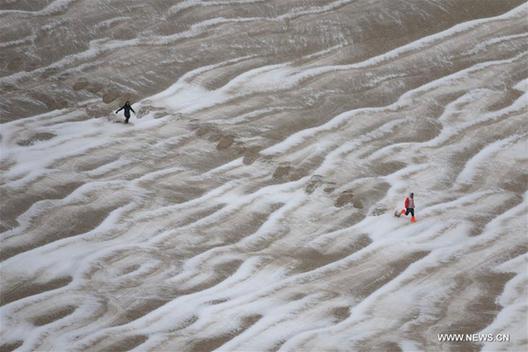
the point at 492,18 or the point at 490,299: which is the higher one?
the point at 492,18

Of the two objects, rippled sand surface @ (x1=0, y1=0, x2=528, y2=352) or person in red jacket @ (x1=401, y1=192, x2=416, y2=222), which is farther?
person in red jacket @ (x1=401, y1=192, x2=416, y2=222)

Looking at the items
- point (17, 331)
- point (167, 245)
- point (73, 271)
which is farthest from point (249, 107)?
point (17, 331)

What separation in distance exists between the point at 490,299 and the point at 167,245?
17.2 feet

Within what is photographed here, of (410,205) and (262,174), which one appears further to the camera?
(262,174)

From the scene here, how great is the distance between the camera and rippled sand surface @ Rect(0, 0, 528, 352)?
14125mm

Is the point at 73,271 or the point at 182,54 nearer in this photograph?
the point at 73,271

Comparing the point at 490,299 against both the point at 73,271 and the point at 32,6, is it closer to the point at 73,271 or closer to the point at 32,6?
the point at 73,271

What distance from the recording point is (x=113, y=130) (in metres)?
19.8

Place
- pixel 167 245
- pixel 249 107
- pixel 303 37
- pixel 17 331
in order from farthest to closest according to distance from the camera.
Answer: pixel 303 37 → pixel 249 107 → pixel 167 245 → pixel 17 331

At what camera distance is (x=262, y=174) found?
18.4 meters

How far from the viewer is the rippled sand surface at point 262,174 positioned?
14125 millimetres

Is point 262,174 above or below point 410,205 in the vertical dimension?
above

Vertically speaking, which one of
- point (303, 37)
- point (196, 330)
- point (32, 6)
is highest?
point (32, 6)

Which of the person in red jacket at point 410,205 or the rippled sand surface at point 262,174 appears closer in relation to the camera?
the rippled sand surface at point 262,174
